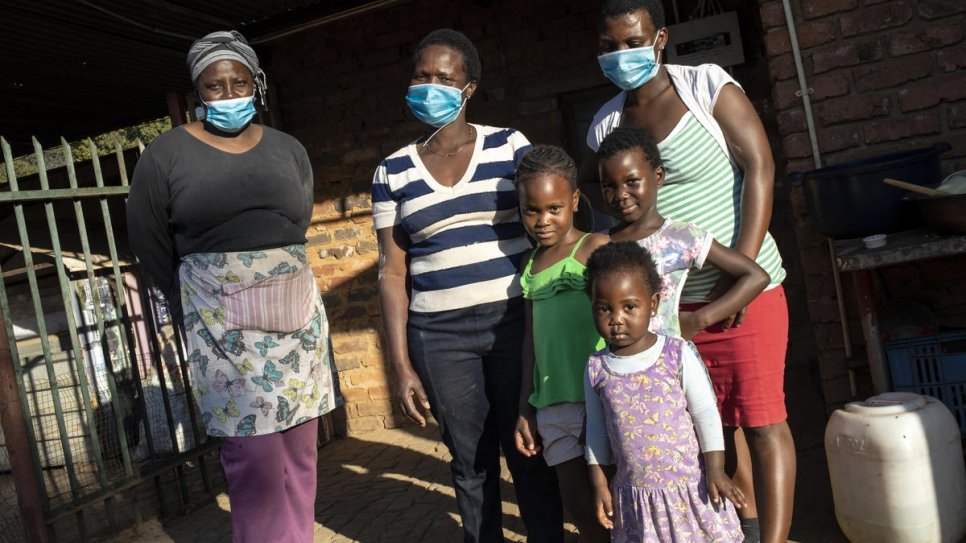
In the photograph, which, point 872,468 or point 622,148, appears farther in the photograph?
point 872,468

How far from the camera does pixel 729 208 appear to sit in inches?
98.3

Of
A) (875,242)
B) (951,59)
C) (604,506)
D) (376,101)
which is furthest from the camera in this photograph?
(376,101)

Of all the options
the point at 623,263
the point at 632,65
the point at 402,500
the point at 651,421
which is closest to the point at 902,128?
the point at 632,65

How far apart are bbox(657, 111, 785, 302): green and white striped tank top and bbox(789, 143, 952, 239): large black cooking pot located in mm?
827

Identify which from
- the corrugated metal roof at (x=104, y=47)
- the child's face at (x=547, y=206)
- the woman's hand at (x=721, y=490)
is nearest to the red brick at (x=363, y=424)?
the corrugated metal roof at (x=104, y=47)

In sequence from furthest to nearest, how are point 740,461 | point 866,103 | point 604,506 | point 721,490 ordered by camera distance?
point 866,103 < point 740,461 < point 604,506 < point 721,490

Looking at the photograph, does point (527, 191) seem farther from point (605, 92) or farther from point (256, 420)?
point (605, 92)

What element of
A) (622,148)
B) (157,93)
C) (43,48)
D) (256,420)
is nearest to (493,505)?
(256,420)

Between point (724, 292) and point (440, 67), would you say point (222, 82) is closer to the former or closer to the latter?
point (440, 67)

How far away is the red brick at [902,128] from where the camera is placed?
11.0 feet

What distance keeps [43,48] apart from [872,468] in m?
6.29

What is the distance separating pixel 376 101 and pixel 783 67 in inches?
126

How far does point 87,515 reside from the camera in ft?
18.3

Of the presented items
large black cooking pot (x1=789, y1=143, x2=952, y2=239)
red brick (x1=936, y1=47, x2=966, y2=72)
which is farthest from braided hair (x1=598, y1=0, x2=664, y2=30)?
red brick (x1=936, y1=47, x2=966, y2=72)
